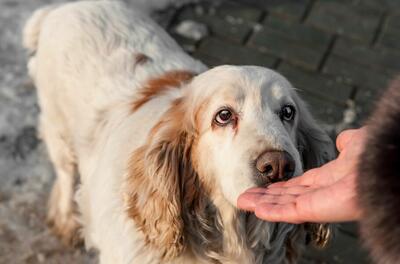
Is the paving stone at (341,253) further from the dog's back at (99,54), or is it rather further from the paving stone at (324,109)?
the dog's back at (99,54)

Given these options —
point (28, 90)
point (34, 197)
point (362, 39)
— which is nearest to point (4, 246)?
point (34, 197)

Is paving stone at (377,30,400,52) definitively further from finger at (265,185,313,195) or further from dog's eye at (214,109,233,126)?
finger at (265,185,313,195)

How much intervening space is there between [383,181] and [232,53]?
3553mm

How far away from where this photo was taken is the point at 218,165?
2695mm

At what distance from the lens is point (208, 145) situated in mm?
2771

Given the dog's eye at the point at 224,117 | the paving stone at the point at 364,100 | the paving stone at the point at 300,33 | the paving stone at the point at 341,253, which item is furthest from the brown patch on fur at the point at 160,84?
the paving stone at the point at 300,33

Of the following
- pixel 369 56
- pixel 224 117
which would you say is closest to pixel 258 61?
pixel 369 56

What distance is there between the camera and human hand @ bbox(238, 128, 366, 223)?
2307 millimetres

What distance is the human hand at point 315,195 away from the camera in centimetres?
231

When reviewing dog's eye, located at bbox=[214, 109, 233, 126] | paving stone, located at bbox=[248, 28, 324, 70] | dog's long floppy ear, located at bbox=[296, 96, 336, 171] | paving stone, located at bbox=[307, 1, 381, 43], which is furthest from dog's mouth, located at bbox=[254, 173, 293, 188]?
paving stone, located at bbox=[307, 1, 381, 43]

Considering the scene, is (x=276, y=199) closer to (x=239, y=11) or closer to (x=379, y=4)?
(x=239, y=11)

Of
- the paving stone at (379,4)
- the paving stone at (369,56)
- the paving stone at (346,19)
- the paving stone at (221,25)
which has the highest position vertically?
the paving stone at (379,4)

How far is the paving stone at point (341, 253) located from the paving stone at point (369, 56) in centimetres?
194

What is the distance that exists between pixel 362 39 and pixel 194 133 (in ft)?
11.0
